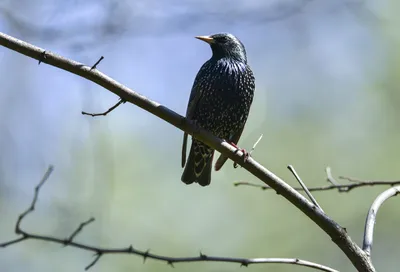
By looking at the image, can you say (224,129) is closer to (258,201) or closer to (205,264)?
(205,264)

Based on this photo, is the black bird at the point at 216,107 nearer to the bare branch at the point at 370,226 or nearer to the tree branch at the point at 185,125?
the tree branch at the point at 185,125

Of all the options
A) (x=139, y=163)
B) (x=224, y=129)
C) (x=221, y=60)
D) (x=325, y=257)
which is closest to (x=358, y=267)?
(x=224, y=129)

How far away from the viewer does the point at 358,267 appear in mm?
3152

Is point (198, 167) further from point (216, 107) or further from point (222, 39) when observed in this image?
point (222, 39)

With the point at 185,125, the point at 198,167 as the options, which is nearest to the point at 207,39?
the point at 198,167

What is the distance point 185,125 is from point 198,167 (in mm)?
2036

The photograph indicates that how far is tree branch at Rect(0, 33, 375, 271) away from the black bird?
72.3 inches

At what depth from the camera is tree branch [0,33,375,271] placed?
3244mm

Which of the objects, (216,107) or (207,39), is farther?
(207,39)

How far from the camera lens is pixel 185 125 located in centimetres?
373

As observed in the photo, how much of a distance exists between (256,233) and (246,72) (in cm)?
322

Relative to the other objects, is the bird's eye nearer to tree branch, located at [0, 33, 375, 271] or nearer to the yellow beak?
the yellow beak

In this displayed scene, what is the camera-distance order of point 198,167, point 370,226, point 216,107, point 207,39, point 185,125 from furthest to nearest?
1. point 207,39
2. point 198,167
3. point 216,107
4. point 185,125
5. point 370,226

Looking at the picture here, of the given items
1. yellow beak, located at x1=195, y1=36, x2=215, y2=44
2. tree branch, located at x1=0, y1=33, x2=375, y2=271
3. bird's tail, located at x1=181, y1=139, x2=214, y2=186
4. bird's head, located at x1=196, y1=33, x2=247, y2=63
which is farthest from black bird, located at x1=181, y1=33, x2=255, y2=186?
tree branch, located at x1=0, y1=33, x2=375, y2=271
